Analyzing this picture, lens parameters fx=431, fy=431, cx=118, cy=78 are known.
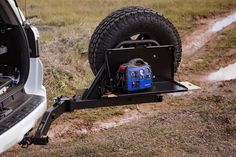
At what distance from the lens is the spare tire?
12.7 ft

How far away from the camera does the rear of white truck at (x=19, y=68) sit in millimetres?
3635

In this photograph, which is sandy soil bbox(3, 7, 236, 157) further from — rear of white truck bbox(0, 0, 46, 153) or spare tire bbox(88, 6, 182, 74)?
spare tire bbox(88, 6, 182, 74)

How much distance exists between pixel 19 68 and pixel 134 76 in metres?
1.14

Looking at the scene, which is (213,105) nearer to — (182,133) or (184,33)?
(182,133)

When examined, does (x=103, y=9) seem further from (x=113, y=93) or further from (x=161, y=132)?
(x=113, y=93)

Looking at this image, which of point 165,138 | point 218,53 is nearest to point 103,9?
point 218,53

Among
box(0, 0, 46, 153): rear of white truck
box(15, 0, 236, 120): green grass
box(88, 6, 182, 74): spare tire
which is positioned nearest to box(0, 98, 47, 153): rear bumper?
box(0, 0, 46, 153): rear of white truck

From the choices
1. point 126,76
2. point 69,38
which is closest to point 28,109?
point 126,76

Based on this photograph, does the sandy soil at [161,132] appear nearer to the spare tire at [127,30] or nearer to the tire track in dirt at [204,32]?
the spare tire at [127,30]

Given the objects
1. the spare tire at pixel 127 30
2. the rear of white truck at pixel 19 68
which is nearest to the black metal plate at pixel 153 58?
the spare tire at pixel 127 30

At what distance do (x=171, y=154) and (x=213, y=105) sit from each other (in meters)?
1.75

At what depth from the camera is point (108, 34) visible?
3877 millimetres

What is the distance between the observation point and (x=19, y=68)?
4.06 meters

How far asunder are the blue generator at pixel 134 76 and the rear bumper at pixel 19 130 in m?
0.73
